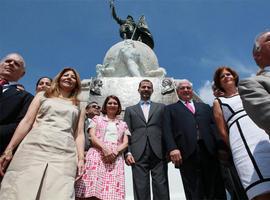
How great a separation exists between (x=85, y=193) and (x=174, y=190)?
1.92 m

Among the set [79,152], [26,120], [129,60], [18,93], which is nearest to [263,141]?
[79,152]

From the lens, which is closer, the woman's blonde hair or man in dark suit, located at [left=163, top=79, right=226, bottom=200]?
the woman's blonde hair

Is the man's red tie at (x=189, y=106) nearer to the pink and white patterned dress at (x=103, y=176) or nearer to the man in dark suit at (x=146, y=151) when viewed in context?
the man in dark suit at (x=146, y=151)

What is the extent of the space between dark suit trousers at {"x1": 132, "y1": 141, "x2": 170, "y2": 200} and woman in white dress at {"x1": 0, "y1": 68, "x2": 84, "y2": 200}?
3.02 ft

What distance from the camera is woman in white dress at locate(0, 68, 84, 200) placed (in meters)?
2.75

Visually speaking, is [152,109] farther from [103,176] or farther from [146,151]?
[103,176]

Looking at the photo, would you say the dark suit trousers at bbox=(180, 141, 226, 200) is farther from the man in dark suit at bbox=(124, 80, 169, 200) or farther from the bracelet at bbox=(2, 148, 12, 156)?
the bracelet at bbox=(2, 148, 12, 156)

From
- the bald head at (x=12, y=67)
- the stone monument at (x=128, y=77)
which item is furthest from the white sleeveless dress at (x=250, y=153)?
the stone monument at (x=128, y=77)

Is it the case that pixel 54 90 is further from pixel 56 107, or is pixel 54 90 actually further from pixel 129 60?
pixel 129 60

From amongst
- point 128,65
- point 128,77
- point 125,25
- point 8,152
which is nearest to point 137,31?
point 125,25

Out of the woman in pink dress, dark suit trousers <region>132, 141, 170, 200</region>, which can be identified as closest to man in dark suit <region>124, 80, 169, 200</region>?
dark suit trousers <region>132, 141, 170, 200</region>

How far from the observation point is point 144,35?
631 inches

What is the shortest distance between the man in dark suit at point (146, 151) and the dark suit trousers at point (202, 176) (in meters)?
0.33

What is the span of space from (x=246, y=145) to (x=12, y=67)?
2327 mm
